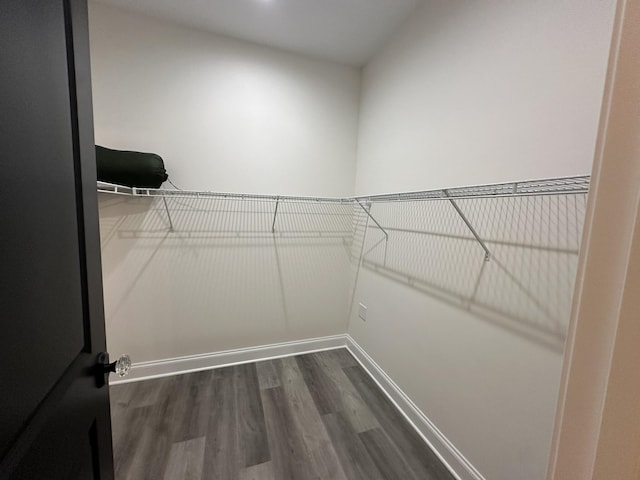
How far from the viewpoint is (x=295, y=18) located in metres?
1.75

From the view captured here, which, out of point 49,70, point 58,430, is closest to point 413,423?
point 58,430

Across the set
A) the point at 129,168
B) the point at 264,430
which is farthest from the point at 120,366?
the point at 129,168

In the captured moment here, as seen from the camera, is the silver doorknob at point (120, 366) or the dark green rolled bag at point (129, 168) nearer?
the silver doorknob at point (120, 366)

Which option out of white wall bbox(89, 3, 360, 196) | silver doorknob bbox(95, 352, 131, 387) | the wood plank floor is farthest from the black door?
white wall bbox(89, 3, 360, 196)

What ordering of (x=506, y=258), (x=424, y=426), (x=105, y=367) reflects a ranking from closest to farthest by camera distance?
(x=105, y=367) → (x=506, y=258) → (x=424, y=426)

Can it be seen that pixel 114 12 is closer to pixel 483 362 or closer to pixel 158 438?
pixel 158 438

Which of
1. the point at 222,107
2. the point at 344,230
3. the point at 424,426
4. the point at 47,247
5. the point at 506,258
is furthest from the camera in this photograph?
the point at 344,230

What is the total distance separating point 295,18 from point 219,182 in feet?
4.07

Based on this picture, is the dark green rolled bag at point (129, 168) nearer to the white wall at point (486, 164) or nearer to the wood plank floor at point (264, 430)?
the wood plank floor at point (264, 430)

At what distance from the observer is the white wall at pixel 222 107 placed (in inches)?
69.6

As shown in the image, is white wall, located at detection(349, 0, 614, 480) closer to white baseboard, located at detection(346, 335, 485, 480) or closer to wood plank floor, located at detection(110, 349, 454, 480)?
white baseboard, located at detection(346, 335, 485, 480)

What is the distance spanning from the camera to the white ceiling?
64.4 inches

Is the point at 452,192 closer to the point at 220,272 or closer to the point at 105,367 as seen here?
the point at 105,367

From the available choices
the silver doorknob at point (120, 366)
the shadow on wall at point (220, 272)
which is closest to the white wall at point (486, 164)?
the shadow on wall at point (220, 272)
